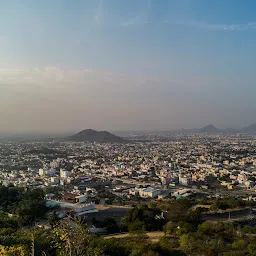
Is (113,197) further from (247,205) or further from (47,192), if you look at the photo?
(247,205)

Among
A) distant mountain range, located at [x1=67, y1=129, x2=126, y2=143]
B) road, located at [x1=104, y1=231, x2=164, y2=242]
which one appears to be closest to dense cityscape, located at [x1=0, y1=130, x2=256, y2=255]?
road, located at [x1=104, y1=231, x2=164, y2=242]

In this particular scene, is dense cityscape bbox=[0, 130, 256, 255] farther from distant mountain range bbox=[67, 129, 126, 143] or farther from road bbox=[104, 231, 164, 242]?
distant mountain range bbox=[67, 129, 126, 143]

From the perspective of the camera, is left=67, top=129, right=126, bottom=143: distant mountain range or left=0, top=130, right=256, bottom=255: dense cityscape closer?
left=0, top=130, right=256, bottom=255: dense cityscape

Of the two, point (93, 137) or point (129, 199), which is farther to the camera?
point (93, 137)

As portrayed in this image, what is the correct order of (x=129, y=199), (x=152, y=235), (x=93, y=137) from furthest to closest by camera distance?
(x=93, y=137)
(x=129, y=199)
(x=152, y=235)

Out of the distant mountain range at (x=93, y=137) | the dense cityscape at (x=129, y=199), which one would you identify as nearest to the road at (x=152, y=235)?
the dense cityscape at (x=129, y=199)

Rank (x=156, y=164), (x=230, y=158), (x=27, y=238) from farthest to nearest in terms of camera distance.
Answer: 1. (x=230, y=158)
2. (x=156, y=164)
3. (x=27, y=238)

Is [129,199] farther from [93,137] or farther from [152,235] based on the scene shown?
[93,137]

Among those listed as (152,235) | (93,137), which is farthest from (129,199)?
(93,137)

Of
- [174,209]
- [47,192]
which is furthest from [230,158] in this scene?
[174,209]

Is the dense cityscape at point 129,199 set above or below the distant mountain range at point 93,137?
below

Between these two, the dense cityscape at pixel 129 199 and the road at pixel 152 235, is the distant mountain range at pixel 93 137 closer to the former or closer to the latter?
the dense cityscape at pixel 129 199
